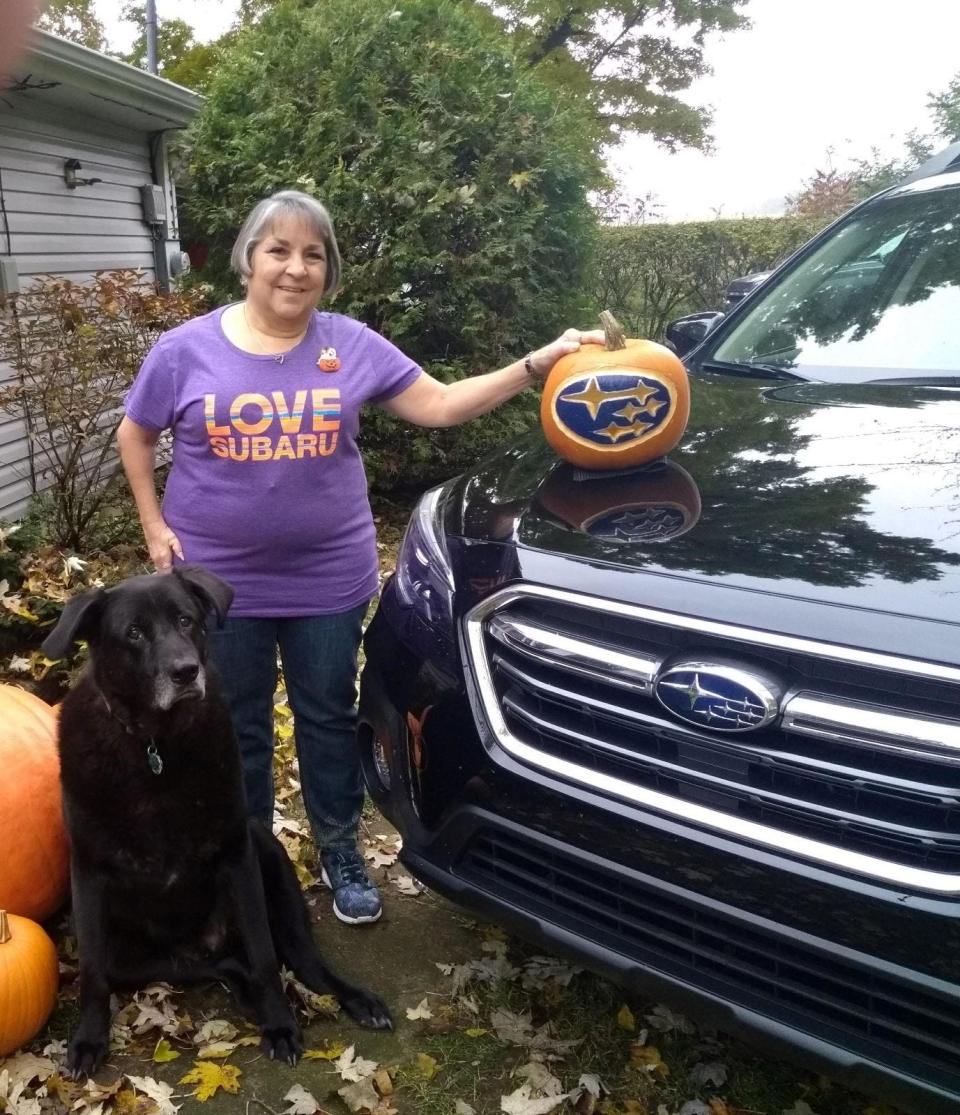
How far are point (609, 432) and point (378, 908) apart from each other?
64.2 inches

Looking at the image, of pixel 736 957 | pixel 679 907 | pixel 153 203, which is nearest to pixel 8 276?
pixel 153 203

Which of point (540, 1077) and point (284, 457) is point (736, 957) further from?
point (284, 457)

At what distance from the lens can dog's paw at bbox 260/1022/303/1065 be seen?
2.59 metres

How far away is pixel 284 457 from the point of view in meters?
2.80

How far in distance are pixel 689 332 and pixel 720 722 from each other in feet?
8.10

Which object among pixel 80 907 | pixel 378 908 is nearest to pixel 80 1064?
pixel 80 907

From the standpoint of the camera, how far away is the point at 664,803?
1.98 metres

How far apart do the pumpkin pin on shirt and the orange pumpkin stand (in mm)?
1298

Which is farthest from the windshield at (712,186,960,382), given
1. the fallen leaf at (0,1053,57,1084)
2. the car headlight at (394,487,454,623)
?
the fallen leaf at (0,1053,57,1084)

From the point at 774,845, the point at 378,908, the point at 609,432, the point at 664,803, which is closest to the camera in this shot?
the point at 774,845

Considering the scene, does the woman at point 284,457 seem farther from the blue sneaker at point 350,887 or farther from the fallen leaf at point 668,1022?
the fallen leaf at point 668,1022

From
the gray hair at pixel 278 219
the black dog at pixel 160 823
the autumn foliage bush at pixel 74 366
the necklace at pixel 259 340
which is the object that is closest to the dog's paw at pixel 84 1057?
the black dog at pixel 160 823

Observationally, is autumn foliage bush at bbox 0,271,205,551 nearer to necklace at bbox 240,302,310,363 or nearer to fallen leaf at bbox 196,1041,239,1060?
necklace at bbox 240,302,310,363

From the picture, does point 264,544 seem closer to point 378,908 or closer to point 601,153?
point 378,908
